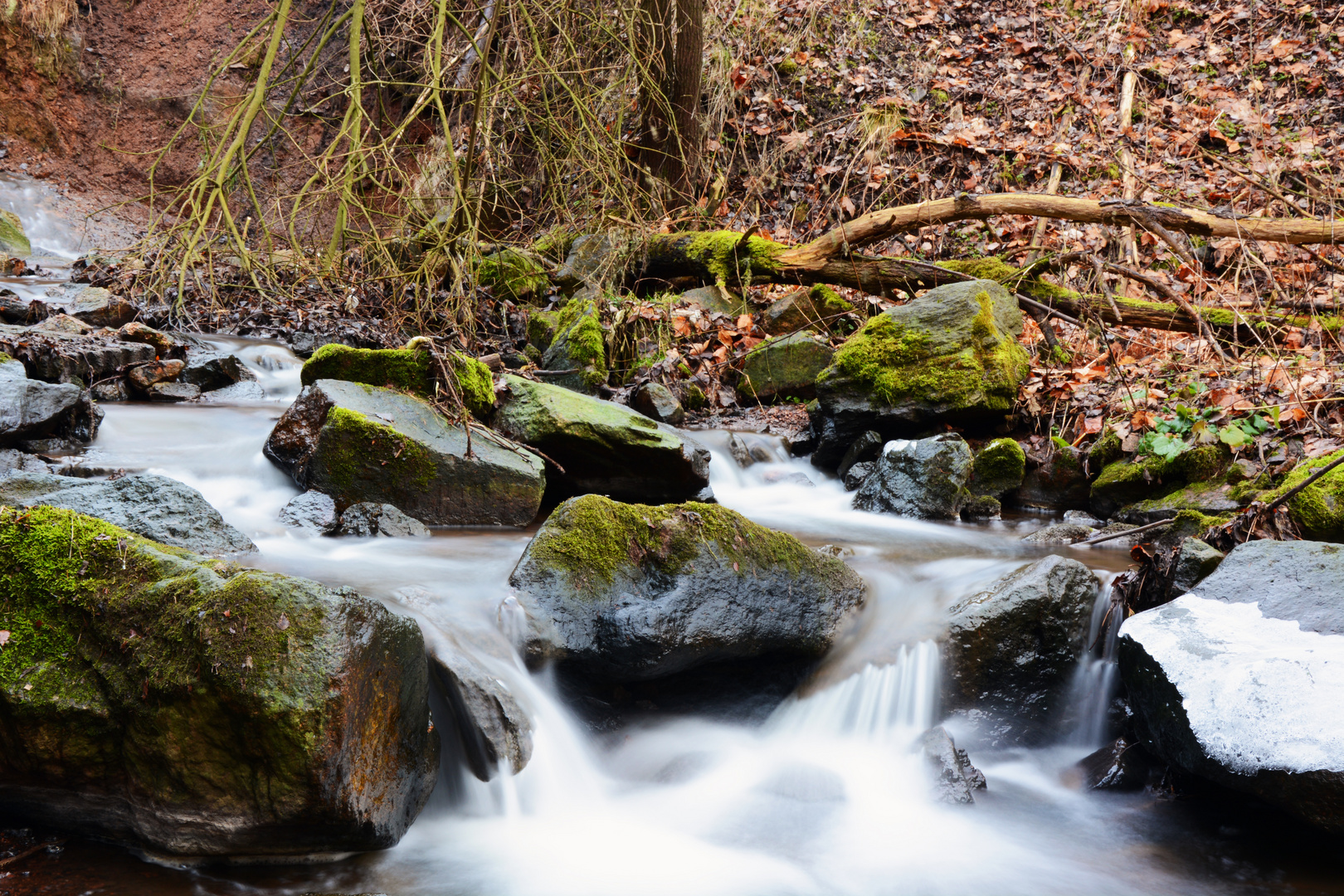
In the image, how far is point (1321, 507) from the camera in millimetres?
4008

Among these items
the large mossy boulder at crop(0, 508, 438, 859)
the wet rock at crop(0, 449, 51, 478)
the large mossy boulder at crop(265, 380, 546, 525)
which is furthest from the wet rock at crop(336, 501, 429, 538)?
the large mossy boulder at crop(0, 508, 438, 859)

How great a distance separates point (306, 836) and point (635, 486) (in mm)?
3266

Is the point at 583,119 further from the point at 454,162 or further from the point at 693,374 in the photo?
the point at 693,374

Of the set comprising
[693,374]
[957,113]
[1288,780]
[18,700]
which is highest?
[957,113]

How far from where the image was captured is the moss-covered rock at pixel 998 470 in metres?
5.80

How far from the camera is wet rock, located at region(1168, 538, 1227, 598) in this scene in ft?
12.0

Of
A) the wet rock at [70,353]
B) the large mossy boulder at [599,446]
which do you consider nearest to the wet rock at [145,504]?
the large mossy boulder at [599,446]

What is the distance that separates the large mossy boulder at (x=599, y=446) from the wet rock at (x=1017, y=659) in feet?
7.06

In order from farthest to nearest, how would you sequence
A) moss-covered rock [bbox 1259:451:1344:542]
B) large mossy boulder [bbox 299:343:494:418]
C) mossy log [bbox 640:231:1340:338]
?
mossy log [bbox 640:231:1340:338], large mossy boulder [bbox 299:343:494:418], moss-covered rock [bbox 1259:451:1344:542]

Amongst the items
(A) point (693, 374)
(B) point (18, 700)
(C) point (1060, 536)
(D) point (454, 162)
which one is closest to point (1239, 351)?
(C) point (1060, 536)

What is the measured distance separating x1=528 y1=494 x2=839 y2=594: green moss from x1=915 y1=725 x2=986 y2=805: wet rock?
883mm

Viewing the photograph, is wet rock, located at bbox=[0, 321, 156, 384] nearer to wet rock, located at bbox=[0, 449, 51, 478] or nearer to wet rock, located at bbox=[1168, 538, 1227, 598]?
wet rock, located at bbox=[0, 449, 51, 478]

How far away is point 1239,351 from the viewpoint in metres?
6.52

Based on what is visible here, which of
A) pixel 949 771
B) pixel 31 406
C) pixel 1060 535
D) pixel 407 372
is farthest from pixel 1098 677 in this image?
pixel 31 406
